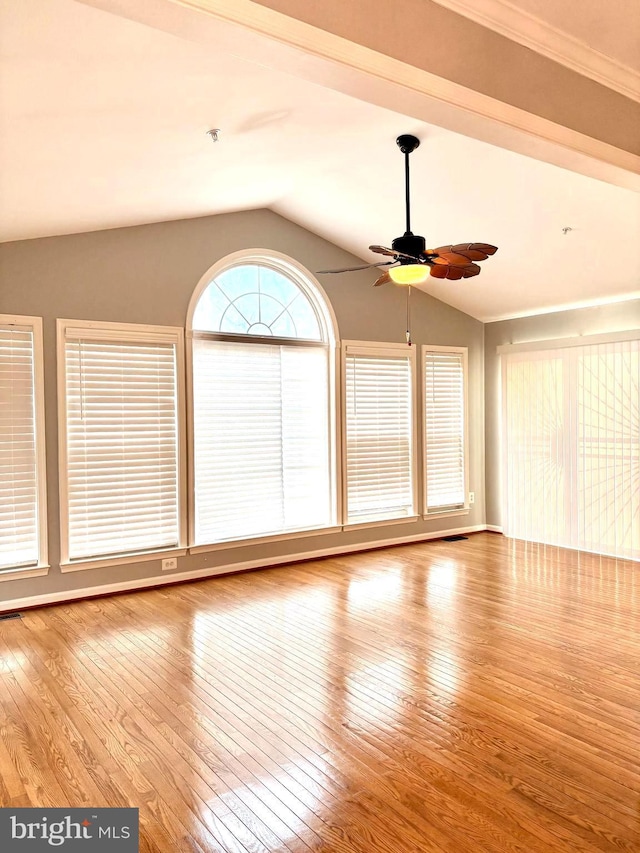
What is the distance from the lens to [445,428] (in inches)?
292

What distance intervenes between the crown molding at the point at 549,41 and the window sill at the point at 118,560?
4.50 m

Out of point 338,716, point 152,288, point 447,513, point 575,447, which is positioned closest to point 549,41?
point 338,716

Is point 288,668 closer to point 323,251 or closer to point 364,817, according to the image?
point 364,817

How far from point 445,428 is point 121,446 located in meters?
3.93

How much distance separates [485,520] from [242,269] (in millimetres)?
4408

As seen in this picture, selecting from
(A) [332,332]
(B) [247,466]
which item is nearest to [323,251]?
(A) [332,332]

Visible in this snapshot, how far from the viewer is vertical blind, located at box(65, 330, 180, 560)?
4.93 meters

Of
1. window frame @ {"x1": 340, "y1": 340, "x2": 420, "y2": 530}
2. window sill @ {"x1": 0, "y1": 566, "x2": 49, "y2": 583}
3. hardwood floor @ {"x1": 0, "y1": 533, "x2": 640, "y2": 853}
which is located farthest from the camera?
window frame @ {"x1": 340, "y1": 340, "x2": 420, "y2": 530}

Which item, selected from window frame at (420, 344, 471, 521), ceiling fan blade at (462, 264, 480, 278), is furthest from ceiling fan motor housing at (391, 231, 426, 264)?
window frame at (420, 344, 471, 521)

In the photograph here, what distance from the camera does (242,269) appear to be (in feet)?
19.5

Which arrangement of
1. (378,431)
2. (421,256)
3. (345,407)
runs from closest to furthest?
(421,256), (345,407), (378,431)

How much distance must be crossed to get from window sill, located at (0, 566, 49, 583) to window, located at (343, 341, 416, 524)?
303cm

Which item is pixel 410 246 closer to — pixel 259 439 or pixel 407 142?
pixel 407 142

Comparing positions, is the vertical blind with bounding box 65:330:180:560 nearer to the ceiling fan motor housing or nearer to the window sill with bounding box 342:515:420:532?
the window sill with bounding box 342:515:420:532
